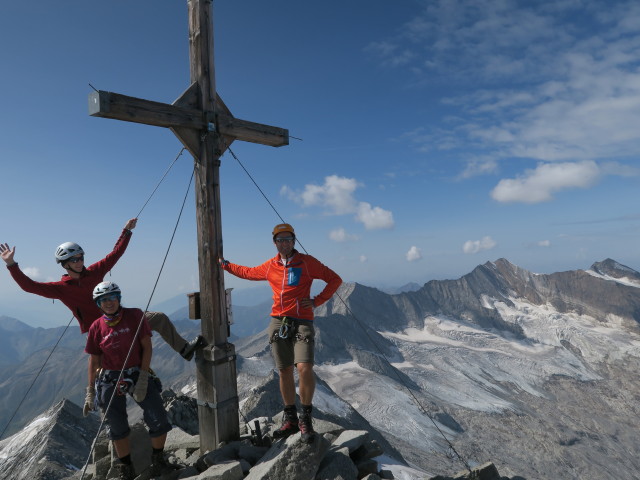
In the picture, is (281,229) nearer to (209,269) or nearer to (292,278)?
(292,278)

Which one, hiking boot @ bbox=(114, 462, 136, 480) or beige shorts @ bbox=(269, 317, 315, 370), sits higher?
beige shorts @ bbox=(269, 317, 315, 370)

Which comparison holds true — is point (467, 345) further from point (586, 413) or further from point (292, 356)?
point (292, 356)

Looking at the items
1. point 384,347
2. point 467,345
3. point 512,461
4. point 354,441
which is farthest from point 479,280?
point 354,441

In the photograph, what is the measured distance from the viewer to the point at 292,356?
22.4 feet

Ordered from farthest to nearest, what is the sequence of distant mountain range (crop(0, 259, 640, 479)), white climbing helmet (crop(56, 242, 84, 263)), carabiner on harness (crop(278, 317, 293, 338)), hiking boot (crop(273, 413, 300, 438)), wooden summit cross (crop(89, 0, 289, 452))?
distant mountain range (crop(0, 259, 640, 479)) → wooden summit cross (crop(89, 0, 289, 452)) → white climbing helmet (crop(56, 242, 84, 263)) → hiking boot (crop(273, 413, 300, 438)) → carabiner on harness (crop(278, 317, 293, 338))

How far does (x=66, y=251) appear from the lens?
693 centimetres

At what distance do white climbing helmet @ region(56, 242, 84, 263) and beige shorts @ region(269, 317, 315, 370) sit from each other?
382 cm

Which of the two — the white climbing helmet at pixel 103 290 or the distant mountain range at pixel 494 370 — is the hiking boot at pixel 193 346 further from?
the distant mountain range at pixel 494 370

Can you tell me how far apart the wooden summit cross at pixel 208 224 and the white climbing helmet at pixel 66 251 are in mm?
2175

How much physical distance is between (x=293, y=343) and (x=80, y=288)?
405 centimetres

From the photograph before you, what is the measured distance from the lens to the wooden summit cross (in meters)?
7.12

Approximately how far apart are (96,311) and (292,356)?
3767mm

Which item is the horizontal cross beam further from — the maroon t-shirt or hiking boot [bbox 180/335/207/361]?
hiking boot [bbox 180/335/207/361]

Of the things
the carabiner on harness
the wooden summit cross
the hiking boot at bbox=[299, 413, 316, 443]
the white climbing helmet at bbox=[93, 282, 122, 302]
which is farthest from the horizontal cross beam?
the hiking boot at bbox=[299, 413, 316, 443]
